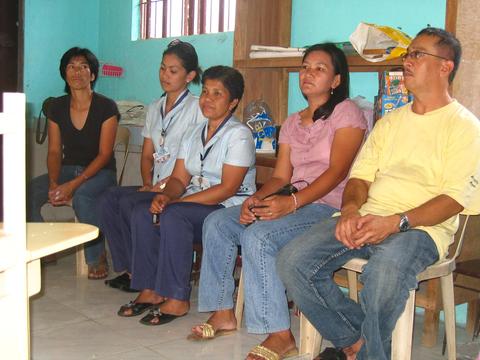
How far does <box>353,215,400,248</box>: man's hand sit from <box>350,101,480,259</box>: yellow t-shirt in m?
0.11

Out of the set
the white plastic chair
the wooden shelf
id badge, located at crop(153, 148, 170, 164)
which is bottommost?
the white plastic chair

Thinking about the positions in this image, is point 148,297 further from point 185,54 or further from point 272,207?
point 185,54

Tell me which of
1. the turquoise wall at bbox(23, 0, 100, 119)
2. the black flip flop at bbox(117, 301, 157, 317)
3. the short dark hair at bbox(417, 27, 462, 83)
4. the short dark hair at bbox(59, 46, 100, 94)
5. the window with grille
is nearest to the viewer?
the short dark hair at bbox(417, 27, 462, 83)

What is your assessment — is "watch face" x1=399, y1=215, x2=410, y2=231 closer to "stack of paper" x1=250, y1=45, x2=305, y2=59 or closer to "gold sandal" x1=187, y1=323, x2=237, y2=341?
"gold sandal" x1=187, y1=323, x2=237, y2=341

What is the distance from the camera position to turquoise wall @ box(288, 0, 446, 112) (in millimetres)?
2891

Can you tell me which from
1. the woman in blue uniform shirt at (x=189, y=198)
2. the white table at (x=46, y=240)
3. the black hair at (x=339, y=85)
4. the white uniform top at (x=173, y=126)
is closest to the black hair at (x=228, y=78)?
the woman in blue uniform shirt at (x=189, y=198)

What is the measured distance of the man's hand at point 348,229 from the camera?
2033mm

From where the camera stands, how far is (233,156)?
8.97ft

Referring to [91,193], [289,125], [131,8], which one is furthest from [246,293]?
[131,8]

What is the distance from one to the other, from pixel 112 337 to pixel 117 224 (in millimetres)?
735

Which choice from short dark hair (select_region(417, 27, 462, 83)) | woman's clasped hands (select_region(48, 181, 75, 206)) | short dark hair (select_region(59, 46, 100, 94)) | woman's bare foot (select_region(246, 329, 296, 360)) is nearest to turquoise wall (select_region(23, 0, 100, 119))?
short dark hair (select_region(59, 46, 100, 94))

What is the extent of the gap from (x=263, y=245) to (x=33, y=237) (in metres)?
1.05

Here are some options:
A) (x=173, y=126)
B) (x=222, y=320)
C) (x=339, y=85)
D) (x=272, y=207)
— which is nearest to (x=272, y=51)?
(x=173, y=126)

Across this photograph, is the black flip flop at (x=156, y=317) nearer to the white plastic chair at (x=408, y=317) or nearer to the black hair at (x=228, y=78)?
the white plastic chair at (x=408, y=317)
